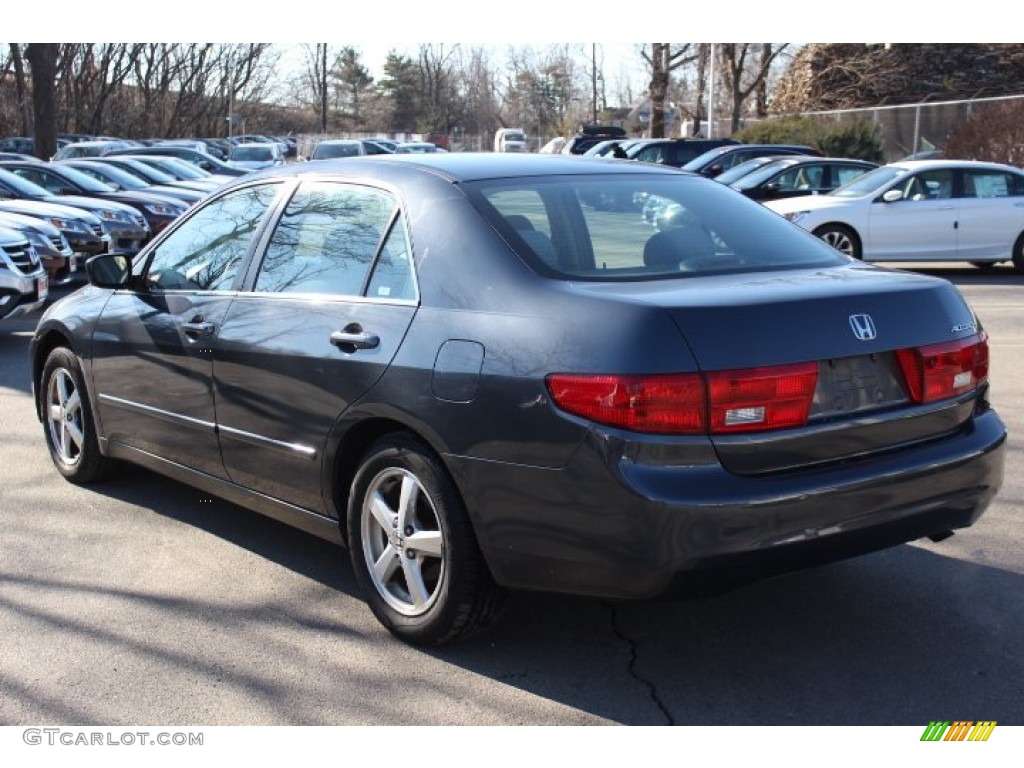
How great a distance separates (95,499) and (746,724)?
3.74m

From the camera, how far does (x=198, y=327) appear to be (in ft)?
16.6

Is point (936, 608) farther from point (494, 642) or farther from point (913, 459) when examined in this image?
point (494, 642)

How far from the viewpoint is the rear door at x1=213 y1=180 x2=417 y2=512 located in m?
4.29

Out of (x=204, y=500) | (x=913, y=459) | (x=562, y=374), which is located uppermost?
(x=562, y=374)

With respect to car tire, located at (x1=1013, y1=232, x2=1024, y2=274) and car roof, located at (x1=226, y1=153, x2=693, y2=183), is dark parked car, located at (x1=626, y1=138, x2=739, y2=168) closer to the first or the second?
car tire, located at (x1=1013, y1=232, x2=1024, y2=274)

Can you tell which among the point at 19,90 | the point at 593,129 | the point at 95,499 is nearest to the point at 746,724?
the point at 95,499

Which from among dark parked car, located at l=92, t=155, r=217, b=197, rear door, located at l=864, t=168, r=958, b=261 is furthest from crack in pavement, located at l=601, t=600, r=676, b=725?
dark parked car, located at l=92, t=155, r=217, b=197

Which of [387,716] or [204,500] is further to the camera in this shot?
[204,500]

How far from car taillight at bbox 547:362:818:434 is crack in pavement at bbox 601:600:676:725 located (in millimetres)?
874

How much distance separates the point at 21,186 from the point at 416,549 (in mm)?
14737

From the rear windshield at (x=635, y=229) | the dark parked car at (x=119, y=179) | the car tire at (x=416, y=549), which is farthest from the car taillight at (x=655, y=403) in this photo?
the dark parked car at (x=119, y=179)

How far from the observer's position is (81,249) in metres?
15.1

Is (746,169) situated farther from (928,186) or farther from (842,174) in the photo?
(928,186)
